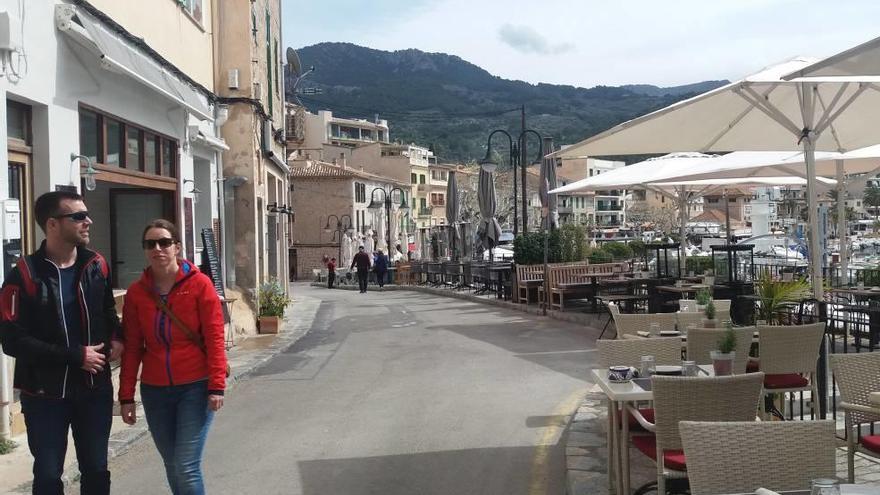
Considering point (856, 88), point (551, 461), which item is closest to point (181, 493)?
point (551, 461)

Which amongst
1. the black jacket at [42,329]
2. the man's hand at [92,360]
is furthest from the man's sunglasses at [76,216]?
the man's hand at [92,360]

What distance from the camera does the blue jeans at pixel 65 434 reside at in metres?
4.18

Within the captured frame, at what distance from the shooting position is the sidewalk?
6.05 meters

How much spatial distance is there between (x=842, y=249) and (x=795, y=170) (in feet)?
5.70

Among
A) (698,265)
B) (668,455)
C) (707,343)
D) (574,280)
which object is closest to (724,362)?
(707,343)

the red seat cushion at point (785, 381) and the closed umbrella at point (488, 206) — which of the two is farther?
the closed umbrella at point (488, 206)

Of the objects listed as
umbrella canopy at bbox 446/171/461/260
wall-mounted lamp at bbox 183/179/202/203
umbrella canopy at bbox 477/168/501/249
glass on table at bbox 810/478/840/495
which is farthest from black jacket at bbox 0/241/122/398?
umbrella canopy at bbox 446/171/461/260

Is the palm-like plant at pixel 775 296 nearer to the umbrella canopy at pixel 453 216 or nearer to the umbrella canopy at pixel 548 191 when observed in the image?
the umbrella canopy at pixel 548 191

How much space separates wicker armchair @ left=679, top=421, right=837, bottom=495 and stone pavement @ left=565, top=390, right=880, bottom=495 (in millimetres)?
1298

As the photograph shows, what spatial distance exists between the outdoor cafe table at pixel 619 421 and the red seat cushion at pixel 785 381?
3.05 ft

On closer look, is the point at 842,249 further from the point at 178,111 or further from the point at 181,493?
the point at 181,493

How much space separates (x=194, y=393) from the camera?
439 centimetres

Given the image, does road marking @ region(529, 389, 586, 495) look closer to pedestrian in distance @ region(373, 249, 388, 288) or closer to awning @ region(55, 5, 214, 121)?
awning @ region(55, 5, 214, 121)

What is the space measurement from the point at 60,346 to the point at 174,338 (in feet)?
1.76
